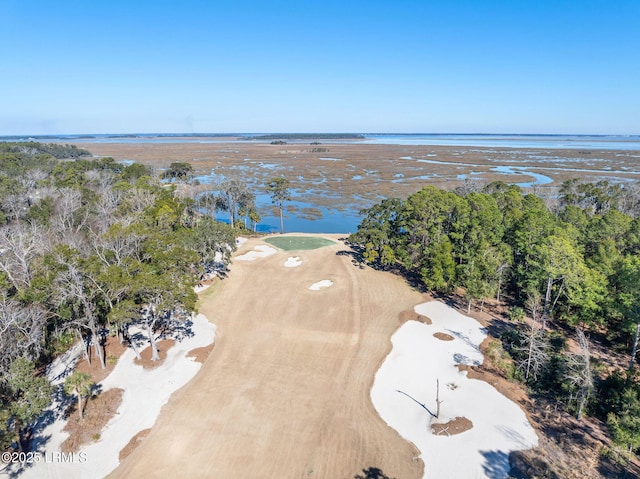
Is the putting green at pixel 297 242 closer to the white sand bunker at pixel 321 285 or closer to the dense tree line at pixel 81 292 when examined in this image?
the white sand bunker at pixel 321 285

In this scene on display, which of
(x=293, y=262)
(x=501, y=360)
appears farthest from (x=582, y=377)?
(x=293, y=262)

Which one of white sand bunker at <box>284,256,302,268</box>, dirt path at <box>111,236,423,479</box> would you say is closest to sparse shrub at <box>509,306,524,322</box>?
dirt path at <box>111,236,423,479</box>

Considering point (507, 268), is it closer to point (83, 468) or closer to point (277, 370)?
point (277, 370)


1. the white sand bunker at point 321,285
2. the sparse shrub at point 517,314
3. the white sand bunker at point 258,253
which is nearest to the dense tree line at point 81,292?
the white sand bunker at point 258,253

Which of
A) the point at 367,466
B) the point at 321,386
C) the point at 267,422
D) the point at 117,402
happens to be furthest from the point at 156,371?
the point at 367,466

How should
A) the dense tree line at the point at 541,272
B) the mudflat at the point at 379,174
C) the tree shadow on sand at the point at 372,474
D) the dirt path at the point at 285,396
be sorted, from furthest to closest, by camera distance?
1. the mudflat at the point at 379,174
2. the dense tree line at the point at 541,272
3. the dirt path at the point at 285,396
4. the tree shadow on sand at the point at 372,474

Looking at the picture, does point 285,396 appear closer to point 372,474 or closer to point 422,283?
point 372,474

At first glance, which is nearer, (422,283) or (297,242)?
(422,283)
